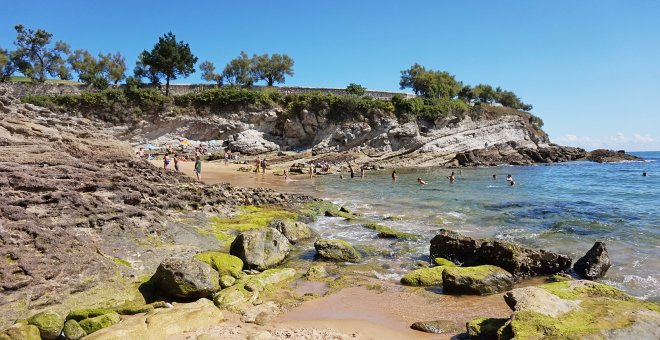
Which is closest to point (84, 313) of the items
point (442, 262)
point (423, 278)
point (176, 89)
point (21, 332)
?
Answer: point (21, 332)

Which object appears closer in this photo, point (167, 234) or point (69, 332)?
point (69, 332)

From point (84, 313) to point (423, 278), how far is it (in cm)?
782

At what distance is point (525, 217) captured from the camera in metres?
20.7

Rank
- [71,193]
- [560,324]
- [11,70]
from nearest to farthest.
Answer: [560,324] < [71,193] < [11,70]

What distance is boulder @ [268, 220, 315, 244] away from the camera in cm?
1496

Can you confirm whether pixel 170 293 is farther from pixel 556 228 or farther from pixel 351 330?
pixel 556 228

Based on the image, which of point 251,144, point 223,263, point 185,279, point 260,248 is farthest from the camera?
point 251,144

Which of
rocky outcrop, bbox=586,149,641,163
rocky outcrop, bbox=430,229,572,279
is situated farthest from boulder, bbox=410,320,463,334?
rocky outcrop, bbox=586,149,641,163

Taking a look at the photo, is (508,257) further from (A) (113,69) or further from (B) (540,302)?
(A) (113,69)

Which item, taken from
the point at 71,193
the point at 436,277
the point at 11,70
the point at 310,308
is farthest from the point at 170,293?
the point at 11,70

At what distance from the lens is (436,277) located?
35.1 ft

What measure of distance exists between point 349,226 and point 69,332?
12539 mm

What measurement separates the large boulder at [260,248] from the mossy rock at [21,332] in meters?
5.18

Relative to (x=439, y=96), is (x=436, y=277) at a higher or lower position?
lower
